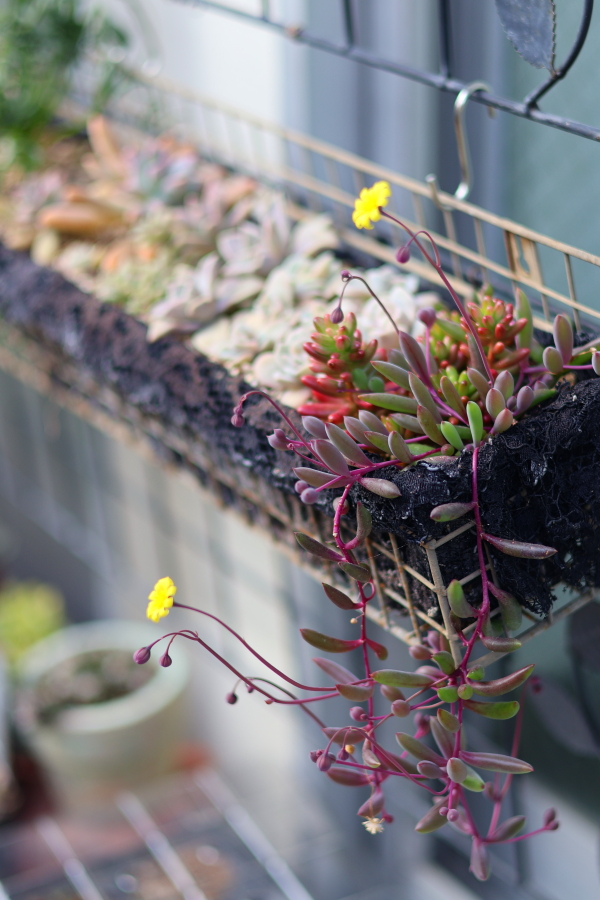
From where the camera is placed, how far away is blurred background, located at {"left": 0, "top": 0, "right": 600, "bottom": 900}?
706 millimetres

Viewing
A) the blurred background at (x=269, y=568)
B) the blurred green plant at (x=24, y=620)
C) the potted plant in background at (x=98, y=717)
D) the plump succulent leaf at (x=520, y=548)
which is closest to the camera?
the plump succulent leaf at (x=520, y=548)

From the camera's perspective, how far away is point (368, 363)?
49cm

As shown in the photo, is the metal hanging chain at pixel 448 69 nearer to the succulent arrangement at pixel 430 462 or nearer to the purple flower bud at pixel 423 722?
the succulent arrangement at pixel 430 462

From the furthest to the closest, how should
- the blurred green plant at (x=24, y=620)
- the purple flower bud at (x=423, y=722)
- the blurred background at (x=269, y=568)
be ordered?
the blurred green plant at (x=24, y=620) < the blurred background at (x=269, y=568) < the purple flower bud at (x=423, y=722)

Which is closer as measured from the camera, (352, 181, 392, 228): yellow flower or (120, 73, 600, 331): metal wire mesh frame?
(352, 181, 392, 228): yellow flower

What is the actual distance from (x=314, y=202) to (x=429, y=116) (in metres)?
0.21

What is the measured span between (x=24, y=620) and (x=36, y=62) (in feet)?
3.08

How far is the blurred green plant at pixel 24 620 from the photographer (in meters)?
1.49

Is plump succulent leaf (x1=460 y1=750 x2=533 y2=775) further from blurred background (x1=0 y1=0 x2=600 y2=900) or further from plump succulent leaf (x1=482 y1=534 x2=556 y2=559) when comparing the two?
blurred background (x1=0 y1=0 x2=600 y2=900)

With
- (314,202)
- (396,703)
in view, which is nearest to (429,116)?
(314,202)

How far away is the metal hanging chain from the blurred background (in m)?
0.15

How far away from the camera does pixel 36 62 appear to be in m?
1.01

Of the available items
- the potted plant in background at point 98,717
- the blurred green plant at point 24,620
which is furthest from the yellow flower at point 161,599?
the blurred green plant at point 24,620

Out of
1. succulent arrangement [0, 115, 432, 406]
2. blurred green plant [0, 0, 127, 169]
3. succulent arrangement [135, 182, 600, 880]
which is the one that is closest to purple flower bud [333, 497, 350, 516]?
succulent arrangement [135, 182, 600, 880]
